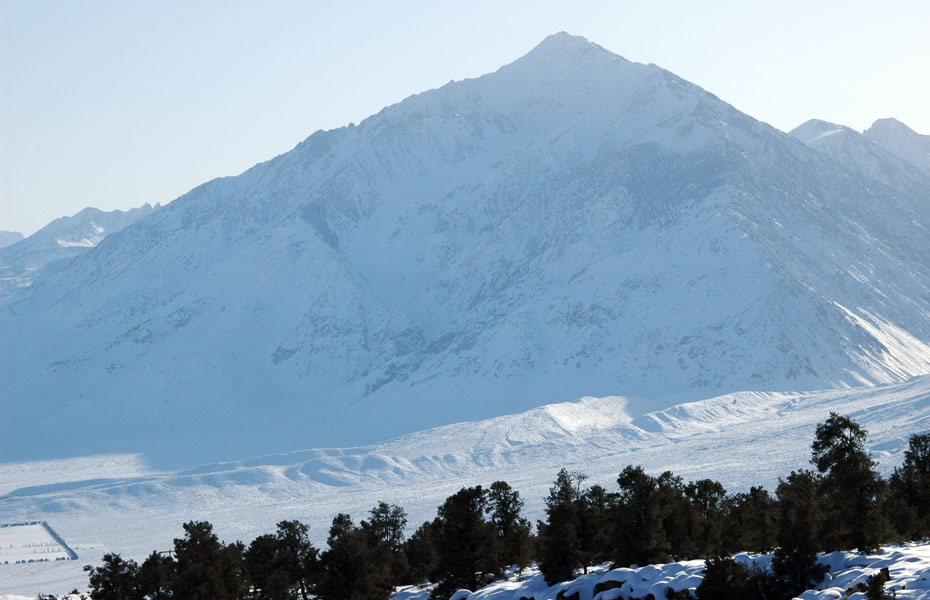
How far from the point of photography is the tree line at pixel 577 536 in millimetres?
73938

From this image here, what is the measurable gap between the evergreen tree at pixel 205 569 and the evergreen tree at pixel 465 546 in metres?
17.8

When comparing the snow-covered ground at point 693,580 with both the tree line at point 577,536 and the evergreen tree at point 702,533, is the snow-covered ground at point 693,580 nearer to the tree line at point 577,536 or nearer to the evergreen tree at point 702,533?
the tree line at point 577,536

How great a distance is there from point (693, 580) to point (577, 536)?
60.9 ft

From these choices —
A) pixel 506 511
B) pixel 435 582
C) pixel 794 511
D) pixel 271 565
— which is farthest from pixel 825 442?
pixel 271 565

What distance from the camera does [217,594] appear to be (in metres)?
92.2

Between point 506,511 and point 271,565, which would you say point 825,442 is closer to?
point 506,511

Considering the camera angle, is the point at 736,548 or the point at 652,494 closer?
the point at 652,494

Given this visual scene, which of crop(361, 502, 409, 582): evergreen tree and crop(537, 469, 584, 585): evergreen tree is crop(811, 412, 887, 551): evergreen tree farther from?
crop(361, 502, 409, 582): evergreen tree

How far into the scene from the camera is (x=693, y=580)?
232ft

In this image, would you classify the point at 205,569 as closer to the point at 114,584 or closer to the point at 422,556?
the point at 114,584

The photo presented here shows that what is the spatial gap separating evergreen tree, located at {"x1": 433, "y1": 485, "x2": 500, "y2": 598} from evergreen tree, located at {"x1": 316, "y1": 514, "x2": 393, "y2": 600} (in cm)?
619

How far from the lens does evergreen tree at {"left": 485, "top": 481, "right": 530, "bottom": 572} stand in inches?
3686

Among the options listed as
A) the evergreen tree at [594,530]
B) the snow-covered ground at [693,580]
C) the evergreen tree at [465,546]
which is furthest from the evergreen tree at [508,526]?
the evergreen tree at [594,530]

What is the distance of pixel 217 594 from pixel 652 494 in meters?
36.6
